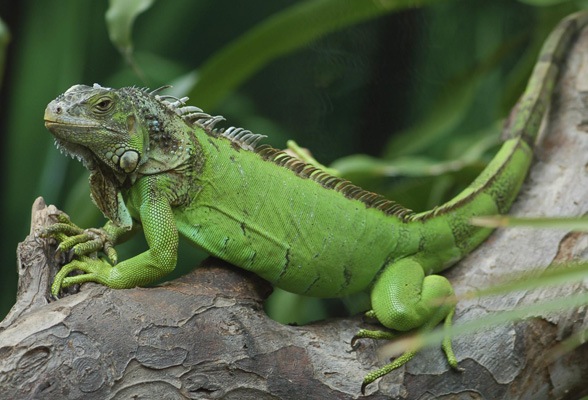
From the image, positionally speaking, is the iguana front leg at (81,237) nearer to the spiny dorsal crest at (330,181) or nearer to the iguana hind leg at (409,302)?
the spiny dorsal crest at (330,181)

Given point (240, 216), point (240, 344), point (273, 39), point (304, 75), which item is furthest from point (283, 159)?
point (304, 75)

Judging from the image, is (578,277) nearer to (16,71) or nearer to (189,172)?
(189,172)

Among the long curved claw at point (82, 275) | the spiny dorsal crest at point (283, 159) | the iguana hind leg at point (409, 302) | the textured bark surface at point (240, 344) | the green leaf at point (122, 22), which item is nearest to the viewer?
the textured bark surface at point (240, 344)

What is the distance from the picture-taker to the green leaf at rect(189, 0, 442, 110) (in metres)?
4.14

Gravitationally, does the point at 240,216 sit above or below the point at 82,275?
above

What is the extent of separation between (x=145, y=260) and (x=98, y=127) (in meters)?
0.55

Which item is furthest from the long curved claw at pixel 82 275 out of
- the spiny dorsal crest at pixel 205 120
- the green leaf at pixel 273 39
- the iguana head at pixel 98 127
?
the green leaf at pixel 273 39

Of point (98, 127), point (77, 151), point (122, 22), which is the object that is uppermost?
point (122, 22)

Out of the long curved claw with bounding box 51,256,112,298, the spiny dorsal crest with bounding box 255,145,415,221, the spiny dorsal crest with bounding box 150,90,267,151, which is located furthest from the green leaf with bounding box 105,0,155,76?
the long curved claw with bounding box 51,256,112,298

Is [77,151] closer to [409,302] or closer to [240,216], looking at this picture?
[240,216]

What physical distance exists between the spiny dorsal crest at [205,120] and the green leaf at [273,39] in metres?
0.96

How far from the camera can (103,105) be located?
275cm

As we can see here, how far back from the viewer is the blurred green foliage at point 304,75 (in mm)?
4238

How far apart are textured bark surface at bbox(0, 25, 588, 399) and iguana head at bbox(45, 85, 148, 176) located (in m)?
0.30
